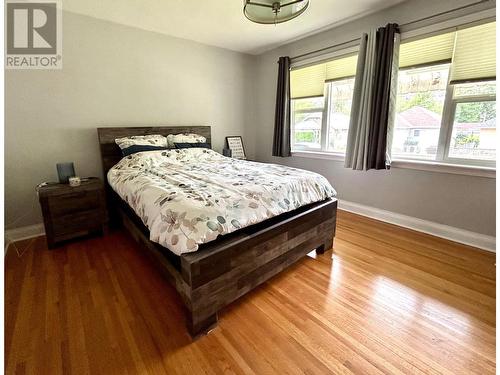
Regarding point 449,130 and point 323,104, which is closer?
point 449,130

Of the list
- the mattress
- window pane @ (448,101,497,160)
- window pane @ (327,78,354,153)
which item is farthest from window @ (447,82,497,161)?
the mattress

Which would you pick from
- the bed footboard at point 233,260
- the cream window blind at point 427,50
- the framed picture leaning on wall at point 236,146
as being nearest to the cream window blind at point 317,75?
the cream window blind at point 427,50

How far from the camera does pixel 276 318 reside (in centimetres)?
152

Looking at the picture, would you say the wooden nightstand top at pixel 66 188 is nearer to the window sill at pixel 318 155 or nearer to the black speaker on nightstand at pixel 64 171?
the black speaker on nightstand at pixel 64 171

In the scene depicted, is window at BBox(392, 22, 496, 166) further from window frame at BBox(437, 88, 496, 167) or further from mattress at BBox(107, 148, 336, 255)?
mattress at BBox(107, 148, 336, 255)

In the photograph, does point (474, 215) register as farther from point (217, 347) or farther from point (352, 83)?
point (217, 347)

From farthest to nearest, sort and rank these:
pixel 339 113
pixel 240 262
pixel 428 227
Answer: pixel 339 113, pixel 428 227, pixel 240 262

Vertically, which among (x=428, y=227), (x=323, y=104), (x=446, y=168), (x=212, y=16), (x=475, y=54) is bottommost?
(x=428, y=227)

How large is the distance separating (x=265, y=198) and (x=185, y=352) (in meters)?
1.01

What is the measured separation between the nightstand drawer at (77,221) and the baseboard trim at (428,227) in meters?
3.01

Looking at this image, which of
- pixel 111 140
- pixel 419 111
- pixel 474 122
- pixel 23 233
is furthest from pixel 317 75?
pixel 23 233

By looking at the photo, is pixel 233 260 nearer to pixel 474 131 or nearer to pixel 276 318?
pixel 276 318

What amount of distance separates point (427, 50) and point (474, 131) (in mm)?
927

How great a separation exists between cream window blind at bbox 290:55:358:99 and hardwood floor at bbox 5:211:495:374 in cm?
230
